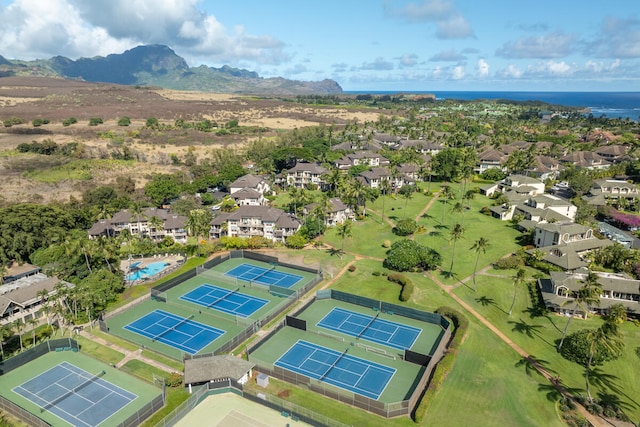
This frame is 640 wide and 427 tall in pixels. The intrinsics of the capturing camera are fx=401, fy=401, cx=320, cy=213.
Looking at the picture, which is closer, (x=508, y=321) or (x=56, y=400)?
(x=56, y=400)

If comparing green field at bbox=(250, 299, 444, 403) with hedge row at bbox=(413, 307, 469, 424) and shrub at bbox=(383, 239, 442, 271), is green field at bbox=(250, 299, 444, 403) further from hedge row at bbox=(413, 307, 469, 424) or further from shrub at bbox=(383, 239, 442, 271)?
shrub at bbox=(383, 239, 442, 271)

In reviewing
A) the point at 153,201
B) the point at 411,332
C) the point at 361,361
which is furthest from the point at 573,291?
the point at 153,201

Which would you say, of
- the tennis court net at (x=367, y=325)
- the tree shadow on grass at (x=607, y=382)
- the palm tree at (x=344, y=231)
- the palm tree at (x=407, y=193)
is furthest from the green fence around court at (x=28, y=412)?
the palm tree at (x=407, y=193)

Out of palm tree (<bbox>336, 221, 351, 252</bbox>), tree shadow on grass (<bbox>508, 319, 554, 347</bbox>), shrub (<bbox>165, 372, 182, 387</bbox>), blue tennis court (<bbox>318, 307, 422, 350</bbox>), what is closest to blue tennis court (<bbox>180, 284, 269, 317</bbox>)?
blue tennis court (<bbox>318, 307, 422, 350</bbox>)

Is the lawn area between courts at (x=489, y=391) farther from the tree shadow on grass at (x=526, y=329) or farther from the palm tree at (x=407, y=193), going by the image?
the palm tree at (x=407, y=193)

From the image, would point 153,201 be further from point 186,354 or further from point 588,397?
point 588,397

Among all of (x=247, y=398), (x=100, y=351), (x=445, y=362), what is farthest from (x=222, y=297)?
(x=445, y=362)
